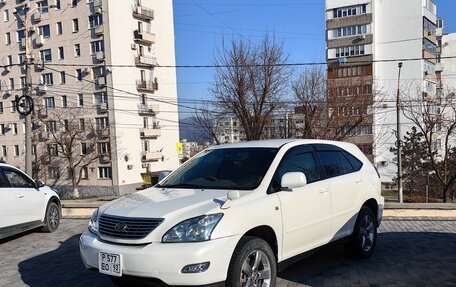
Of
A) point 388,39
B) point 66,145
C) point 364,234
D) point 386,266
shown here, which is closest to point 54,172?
point 66,145

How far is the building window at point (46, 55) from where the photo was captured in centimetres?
5201

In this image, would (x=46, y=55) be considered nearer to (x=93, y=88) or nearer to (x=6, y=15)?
(x=93, y=88)

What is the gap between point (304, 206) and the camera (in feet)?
15.7

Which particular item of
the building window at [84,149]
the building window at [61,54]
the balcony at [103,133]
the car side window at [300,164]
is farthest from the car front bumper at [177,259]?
the building window at [61,54]

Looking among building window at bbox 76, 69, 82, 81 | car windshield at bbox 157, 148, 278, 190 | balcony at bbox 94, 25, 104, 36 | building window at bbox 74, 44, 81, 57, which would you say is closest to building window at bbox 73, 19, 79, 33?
building window at bbox 74, 44, 81, 57

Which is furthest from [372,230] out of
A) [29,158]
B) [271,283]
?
[29,158]

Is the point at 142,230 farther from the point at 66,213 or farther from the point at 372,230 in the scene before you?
the point at 66,213

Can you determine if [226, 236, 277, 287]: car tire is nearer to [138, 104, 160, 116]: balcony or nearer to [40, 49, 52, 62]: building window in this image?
[138, 104, 160, 116]: balcony

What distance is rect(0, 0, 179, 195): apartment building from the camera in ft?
161

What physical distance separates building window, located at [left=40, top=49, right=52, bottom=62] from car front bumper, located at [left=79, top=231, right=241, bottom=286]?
53430 mm

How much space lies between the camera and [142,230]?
3883 millimetres

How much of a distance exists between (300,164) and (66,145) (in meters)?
48.5

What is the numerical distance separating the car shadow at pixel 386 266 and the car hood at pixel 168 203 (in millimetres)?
1631

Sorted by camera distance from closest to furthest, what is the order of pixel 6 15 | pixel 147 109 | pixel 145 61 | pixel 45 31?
pixel 145 61 → pixel 147 109 → pixel 45 31 → pixel 6 15
